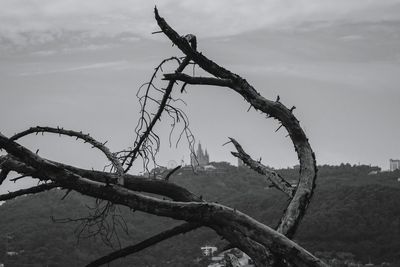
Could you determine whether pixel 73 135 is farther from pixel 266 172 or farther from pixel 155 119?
pixel 266 172

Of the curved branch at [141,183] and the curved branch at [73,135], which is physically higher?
the curved branch at [73,135]

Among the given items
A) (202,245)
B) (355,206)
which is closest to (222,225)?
(355,206)

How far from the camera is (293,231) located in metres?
2.11

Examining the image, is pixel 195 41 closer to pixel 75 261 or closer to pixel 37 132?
pixel 37 132

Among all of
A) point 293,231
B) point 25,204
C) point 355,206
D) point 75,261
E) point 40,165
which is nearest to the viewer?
point 40,165

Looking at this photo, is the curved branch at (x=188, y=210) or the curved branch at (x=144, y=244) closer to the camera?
the curved branch at (x=188, y=210)

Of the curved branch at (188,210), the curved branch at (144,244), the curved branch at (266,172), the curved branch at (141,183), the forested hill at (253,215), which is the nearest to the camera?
the curved branch at (188,210)

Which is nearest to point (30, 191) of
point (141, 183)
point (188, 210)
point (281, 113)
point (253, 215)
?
point (141, 183)

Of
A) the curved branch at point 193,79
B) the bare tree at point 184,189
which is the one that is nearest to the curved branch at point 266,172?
the bare tree at point 184,189

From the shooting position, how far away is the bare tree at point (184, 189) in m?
1.60

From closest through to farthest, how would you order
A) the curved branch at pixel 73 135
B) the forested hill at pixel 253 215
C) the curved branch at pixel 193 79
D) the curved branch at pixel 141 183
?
the curved branch at pixel 141 183, the curved branch at pixel 193 79, the curved branch at pixel 73 135, the forested hill at pixel 253 215

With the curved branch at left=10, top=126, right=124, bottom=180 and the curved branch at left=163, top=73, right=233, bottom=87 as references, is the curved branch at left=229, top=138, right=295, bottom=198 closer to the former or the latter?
the curved branch at left=163, top=73, right=233, bottom=87

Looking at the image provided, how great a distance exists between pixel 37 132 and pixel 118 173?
56 cm

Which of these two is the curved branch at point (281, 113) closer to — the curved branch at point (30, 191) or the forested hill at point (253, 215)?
the curved branch at point (30, 191)
